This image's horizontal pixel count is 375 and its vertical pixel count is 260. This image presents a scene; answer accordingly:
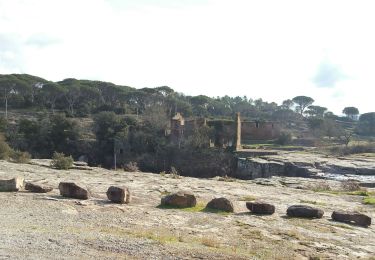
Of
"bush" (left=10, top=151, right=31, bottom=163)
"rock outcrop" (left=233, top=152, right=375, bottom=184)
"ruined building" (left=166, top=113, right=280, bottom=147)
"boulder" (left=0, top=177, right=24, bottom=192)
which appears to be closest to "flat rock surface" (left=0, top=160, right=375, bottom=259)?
"boulder" (left=0, top=177, right=24, bottom=192)

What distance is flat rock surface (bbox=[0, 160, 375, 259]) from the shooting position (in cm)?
872

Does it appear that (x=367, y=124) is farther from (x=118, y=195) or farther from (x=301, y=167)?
(x=118, y=195)

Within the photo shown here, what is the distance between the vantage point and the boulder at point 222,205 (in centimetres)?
1390

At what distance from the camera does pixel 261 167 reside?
4541 centimetres

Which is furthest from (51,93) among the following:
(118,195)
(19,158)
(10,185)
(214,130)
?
(118,195)

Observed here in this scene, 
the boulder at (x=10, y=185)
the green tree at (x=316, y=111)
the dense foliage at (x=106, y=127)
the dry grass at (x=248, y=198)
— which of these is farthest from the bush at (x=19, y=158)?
the green tree at (x=316, y=111)

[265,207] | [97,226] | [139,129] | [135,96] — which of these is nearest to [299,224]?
[265,207]

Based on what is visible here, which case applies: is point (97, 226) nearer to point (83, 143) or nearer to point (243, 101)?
point (83, 143)

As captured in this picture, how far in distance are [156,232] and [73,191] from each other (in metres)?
4.92

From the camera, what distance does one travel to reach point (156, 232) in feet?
34.6

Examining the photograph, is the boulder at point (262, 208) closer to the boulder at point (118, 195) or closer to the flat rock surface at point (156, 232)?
the flat rock surface at point (156, 232)

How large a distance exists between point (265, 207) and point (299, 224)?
1.47 meters

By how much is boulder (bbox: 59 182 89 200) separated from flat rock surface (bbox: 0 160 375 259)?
314 mm

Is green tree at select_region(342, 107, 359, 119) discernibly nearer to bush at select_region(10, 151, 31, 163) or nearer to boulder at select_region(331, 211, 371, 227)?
bush at select_region(10, 151, 31, 163)
